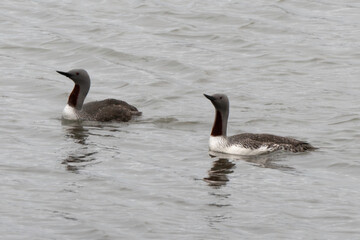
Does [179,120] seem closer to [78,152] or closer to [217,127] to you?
[217,127]

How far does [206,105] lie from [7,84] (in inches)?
173

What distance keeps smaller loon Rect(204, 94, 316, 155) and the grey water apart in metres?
0.15

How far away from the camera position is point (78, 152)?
1694 centimetres

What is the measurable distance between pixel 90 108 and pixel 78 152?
2.72 metres

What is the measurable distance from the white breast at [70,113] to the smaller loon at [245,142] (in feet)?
10.4

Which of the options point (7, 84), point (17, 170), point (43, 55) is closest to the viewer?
point (17, 170)

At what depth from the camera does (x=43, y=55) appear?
25016 mm

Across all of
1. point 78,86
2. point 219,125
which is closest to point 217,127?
point 219,125

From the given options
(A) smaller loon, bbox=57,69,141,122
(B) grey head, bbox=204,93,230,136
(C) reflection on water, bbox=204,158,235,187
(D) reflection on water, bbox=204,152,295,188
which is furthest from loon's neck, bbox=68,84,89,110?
(C) reflection on water, bbox=204,158,235,187

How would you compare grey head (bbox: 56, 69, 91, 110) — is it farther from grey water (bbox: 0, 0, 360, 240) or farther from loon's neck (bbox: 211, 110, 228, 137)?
loon's neck (bbox: 211, 110, 228, 137)

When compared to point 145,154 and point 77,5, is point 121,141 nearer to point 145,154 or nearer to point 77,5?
point 145,154

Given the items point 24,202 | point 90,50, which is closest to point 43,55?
point 90,50

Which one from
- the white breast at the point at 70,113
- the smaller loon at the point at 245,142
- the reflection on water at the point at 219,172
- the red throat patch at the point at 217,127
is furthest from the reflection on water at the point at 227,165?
the white breast at the point at 70,113

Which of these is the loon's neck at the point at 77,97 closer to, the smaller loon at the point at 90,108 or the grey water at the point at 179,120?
the smaller loon at the point at 90,108
